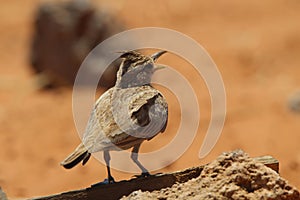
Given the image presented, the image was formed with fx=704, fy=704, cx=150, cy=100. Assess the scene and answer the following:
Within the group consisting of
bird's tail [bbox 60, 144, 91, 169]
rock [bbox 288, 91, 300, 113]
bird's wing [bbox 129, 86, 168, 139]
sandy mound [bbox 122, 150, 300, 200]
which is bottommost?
sandy mound [bbox 122, 150, 300, 200]

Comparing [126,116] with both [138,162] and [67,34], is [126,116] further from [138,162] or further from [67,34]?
[67,34]

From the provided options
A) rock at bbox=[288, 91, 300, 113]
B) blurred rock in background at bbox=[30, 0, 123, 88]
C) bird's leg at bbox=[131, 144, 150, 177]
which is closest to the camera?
bird's leg at bbox=[131, 144, 150, 177]

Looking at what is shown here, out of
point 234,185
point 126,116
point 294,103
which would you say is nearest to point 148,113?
point 126,116

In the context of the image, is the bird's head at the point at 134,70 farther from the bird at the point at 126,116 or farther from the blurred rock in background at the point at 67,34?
the blurred rock in background at the point at 67,34

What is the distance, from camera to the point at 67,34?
13.0 m

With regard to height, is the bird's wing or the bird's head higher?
the bird's head

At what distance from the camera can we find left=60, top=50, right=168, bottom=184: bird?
3852mm

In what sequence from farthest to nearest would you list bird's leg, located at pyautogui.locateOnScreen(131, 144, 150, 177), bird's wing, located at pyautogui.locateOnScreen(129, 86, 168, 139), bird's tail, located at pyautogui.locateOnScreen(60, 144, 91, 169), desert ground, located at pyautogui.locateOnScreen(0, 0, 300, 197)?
desert ground, located at pyautogui.locateOnScreen(0, 0, 300, 197)
bird's leg, located at pyautogui.locateOnScreen(131, 144, 150, 177)
bird's wing, located at pyautogui.locateOnScreen(129, 86, 168, 139)
bird's tail, located at pyautogui.locateOnScreen(60, 144, 91, 169)

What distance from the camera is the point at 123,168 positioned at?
708cm

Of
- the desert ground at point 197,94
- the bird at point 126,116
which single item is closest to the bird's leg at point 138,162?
the bird at point 126,116

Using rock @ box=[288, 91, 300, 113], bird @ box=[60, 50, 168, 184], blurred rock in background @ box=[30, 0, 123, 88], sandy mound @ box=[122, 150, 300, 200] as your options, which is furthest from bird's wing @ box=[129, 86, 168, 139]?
blurred rock in background @ box=[30, 0, 123, 88]

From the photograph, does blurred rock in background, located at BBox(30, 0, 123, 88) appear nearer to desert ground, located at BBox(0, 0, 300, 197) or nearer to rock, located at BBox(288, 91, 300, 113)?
desert ground, located at BBox(0, 0, 300, 197)

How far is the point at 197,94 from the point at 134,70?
7192 mm

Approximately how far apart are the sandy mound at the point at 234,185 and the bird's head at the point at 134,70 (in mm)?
897
